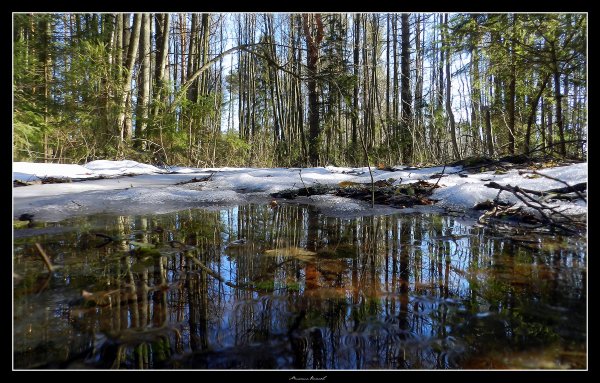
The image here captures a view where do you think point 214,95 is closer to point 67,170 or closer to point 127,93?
point 127,93

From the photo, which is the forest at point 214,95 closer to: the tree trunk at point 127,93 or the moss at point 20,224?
the tree trunk at point 127,93

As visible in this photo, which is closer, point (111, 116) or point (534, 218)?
point (534, 218)

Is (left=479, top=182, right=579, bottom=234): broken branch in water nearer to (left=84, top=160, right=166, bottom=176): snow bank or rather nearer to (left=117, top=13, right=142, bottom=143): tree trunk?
(left=84, top=160, right=166, bottom=176): snow bank

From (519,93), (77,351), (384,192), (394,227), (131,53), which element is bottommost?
(77,351)

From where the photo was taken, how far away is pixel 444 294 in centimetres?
91

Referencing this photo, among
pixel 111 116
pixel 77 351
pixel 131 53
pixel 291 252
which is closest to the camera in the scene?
pixel 77 351

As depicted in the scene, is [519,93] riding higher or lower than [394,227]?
higher

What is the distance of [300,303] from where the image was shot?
856 millimetres

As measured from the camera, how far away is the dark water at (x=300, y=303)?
670 mm

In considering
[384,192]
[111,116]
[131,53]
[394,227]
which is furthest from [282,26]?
[394,227]

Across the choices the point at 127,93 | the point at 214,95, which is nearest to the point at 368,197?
the point at 127,93

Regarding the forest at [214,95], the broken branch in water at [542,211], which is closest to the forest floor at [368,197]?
the broken branch in water at [542,211]

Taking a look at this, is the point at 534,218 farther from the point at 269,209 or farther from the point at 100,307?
the point at 100,307
